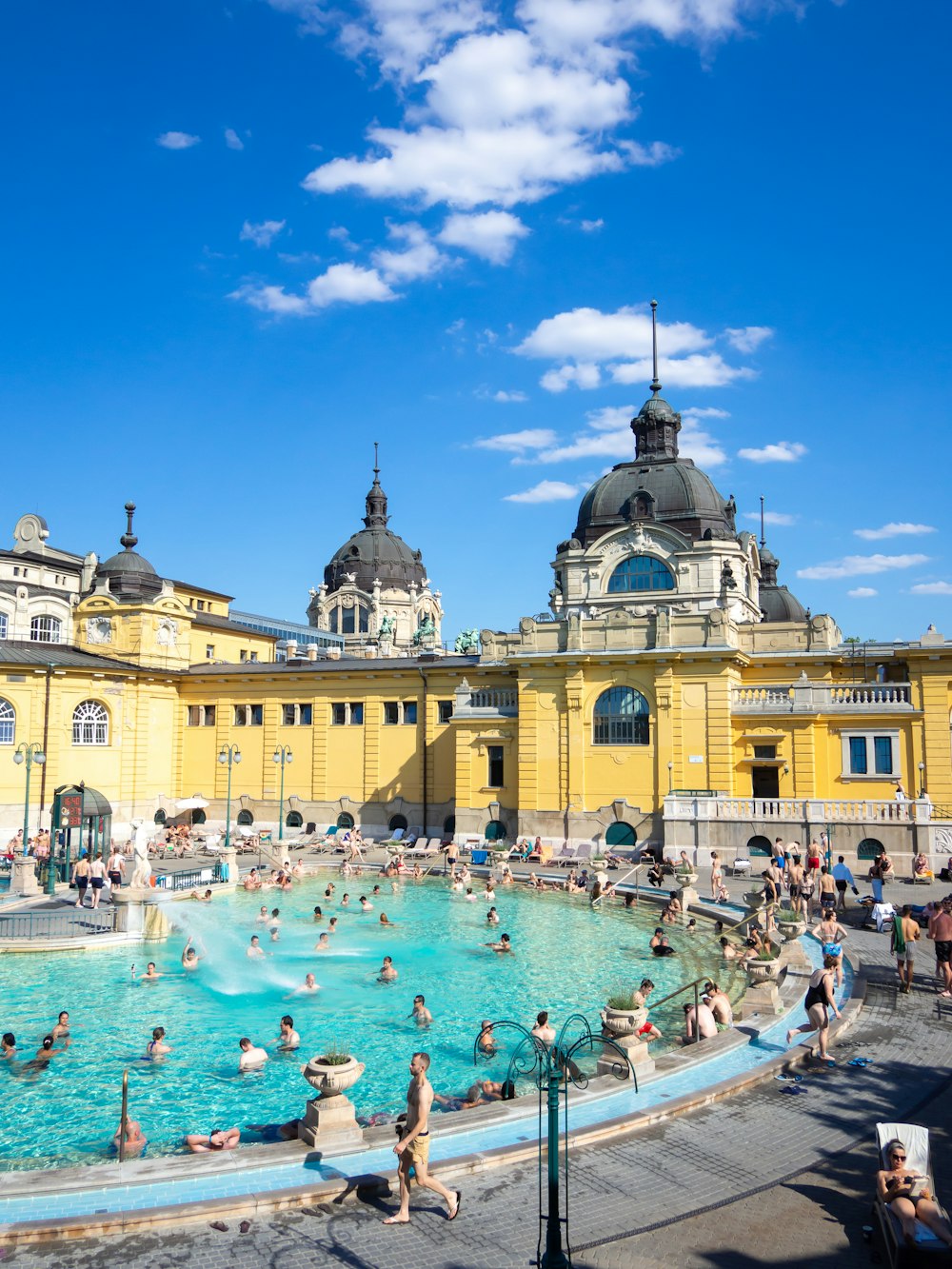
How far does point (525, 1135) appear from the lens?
11641mm

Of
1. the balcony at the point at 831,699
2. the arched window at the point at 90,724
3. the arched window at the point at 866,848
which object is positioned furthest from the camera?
the arched window at the point at 90,724

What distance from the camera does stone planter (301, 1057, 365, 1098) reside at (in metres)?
11.5

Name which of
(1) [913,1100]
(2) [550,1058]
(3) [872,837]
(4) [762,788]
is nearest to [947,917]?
(1) [913,1100]

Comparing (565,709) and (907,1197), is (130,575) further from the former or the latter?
(907,1197)

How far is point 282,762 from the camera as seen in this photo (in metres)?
44.2

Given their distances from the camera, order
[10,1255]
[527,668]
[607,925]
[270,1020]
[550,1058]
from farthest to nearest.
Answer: [527,668], [607,925], [270,1020], [550,1058], [10,1255]

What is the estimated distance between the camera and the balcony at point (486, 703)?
4181 centimetres

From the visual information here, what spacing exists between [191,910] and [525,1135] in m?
19.9

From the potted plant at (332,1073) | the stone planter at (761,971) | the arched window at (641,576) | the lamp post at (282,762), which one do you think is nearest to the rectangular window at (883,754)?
the arched window at (641,576)

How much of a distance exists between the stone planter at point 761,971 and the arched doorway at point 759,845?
653 inches

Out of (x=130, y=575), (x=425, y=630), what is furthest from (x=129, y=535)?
(x=425, y=630)

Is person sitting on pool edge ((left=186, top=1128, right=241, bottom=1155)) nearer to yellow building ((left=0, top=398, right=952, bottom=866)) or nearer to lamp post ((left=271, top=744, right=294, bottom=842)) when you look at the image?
yellow building ((left=0, top=398, right=952, bottom=866))

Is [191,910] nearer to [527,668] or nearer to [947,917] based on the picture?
[527,668]

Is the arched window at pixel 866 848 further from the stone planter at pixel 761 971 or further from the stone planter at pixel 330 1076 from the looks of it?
the stone planter at pixel 330 1076
